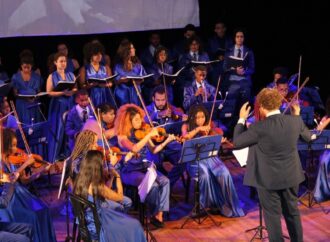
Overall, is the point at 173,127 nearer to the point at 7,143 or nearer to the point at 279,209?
the point at 7,143

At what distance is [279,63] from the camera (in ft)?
37.8

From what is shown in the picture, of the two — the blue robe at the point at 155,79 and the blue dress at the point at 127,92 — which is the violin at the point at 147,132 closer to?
the blue dress at the point at 127,92

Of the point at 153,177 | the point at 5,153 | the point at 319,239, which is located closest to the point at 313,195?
the point at 319,239

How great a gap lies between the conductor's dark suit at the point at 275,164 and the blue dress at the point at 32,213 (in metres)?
1.86

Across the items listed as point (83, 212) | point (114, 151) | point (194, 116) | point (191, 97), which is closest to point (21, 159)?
point (114, 151)

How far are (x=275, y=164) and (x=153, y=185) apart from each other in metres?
1.78

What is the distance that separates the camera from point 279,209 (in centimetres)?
571

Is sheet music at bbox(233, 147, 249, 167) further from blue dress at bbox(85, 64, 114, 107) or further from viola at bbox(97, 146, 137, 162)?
blue dress at bbox(85, 64, 114, 107)

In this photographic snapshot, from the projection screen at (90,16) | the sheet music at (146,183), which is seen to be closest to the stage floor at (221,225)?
the sheet music at (146,183)

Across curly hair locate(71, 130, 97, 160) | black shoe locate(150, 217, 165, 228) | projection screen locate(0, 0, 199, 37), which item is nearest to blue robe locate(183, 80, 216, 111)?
projection screen locate(0, 0, 199, 37)

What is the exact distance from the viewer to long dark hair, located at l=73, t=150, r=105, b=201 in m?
5.64

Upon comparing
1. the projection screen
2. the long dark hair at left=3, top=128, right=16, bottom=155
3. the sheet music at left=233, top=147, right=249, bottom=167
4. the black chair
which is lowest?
the black chair

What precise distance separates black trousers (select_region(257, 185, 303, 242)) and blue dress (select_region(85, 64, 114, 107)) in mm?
4002

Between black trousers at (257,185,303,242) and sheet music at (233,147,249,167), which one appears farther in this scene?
sheet music at (233,147,249,167)
